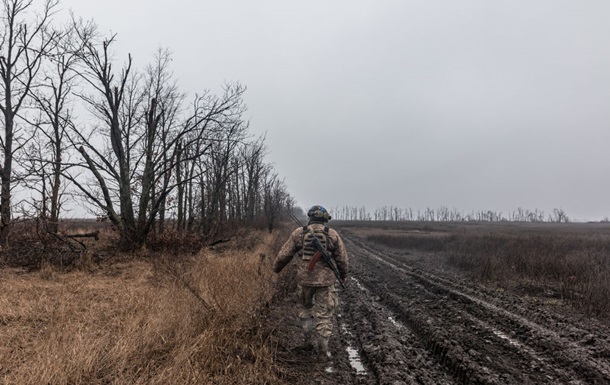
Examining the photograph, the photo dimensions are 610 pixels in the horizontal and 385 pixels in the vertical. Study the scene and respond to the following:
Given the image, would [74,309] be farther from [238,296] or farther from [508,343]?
[508,343]

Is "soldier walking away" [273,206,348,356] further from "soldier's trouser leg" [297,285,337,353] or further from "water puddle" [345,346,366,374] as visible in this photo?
"water puddle" [345,346,366,374]

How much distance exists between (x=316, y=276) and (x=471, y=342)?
2597mm

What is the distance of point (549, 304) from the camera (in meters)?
8.42

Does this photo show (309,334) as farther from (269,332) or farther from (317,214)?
(317,214)

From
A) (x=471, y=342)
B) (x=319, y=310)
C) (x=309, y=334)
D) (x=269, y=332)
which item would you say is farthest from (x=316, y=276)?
(x=471, y=342)

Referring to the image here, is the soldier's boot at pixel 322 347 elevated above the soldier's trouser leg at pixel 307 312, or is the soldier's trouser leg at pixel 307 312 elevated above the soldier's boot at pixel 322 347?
the soldier's trouser leg at pixel 307 312

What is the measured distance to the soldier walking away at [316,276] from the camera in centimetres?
512

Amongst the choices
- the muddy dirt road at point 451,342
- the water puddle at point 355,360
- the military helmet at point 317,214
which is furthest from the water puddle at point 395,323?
the military helmet at point 317,214

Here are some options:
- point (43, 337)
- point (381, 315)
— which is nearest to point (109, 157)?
point (43, 337)

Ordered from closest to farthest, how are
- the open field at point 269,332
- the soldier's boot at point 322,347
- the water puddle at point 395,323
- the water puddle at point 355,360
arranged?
1. the open field at point 269,332
2. the water puddle at point 355,360
3. the soldier's boot at point 322,347
4. the water puddle at point 395,323

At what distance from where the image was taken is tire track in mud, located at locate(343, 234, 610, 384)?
14.1ft

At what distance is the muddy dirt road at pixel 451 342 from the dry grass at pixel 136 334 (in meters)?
0.62

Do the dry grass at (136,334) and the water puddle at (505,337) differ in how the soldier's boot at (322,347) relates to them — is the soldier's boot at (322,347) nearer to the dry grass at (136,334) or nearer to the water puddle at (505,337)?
the dry grass at (136,334)

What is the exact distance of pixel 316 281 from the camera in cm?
527
